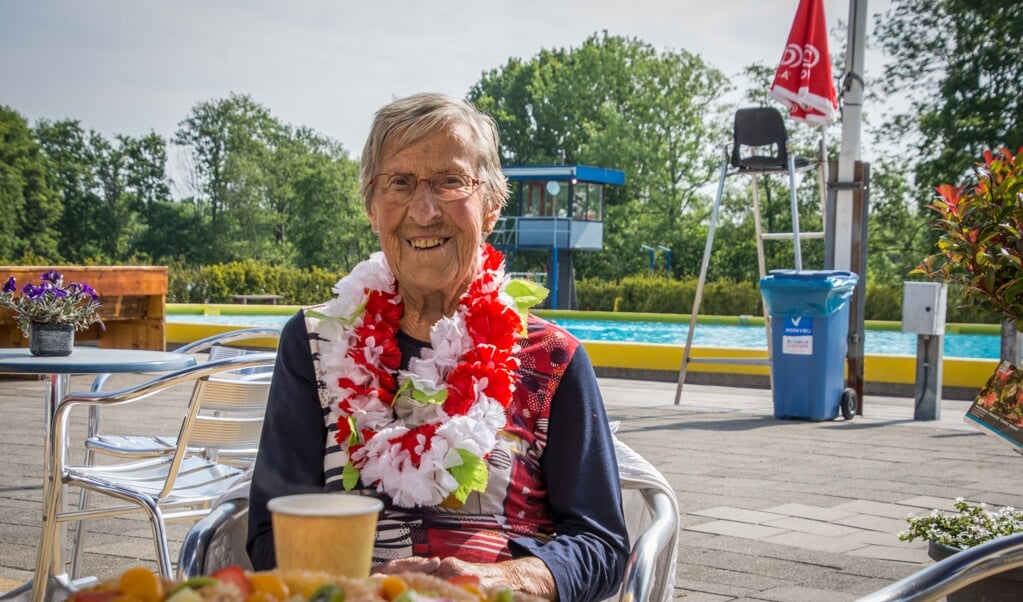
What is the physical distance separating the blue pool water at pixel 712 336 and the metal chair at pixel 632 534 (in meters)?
19.7

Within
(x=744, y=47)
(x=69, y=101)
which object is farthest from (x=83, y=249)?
(x=744, y=47)

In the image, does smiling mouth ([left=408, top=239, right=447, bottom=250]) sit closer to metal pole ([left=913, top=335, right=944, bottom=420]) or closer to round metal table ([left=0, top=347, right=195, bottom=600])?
round metal table ([left=0, top=347, right=195, bottom=600])

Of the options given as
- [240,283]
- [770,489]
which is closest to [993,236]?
[770,489]

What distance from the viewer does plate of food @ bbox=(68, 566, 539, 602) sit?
0.84 meters

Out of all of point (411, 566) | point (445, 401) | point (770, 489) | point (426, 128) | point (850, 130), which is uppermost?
point (850, 130)

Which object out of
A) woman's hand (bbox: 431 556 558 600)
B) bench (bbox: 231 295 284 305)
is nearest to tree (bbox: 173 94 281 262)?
bench (bbox: 231 295 284 305)

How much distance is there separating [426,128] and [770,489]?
4.31m

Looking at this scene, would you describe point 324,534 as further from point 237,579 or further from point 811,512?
point 811,512

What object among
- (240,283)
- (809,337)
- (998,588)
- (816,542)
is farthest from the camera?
(240,283)

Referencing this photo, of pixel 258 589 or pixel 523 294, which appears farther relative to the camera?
pixel 523 294

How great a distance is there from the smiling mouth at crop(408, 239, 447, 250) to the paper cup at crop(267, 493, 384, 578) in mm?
1444

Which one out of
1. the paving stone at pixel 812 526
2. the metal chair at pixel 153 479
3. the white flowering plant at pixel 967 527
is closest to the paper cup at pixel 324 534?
the metal chair at pixel 153 479

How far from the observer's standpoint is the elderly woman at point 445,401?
6.81 ft

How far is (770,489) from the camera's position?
6.05m
